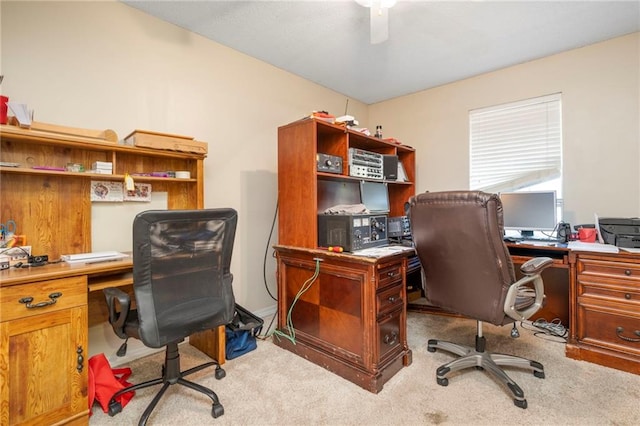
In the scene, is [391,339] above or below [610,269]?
below

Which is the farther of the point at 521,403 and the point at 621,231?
the point at 621,231

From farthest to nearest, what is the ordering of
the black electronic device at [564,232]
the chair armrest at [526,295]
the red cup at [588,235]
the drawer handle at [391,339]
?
1. the black electronic device at [564,232]
2. the red cup at [588,235]
3. the drawer handle at [391,339]
4. the chair armrest at [526,295]

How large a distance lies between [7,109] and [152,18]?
1232mm

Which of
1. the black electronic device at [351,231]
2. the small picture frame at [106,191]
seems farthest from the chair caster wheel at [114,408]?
the black electronic device at [351,231]

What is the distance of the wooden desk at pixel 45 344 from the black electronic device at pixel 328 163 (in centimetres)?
147

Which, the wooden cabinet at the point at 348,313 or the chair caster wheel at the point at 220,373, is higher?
the wooden cabinet at the point at 348,313

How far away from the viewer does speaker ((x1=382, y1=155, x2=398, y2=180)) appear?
293cm

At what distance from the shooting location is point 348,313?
6.54ft

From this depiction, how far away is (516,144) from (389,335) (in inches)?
101

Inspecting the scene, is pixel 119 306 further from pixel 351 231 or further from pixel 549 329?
pixel 549 329

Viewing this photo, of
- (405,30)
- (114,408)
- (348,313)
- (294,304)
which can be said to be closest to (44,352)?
(114,408)

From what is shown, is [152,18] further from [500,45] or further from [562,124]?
[562,124]

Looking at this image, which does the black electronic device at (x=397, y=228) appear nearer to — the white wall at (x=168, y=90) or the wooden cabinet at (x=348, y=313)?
the wooden cabinet at (x=348, y=313)

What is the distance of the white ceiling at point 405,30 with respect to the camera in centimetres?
218
